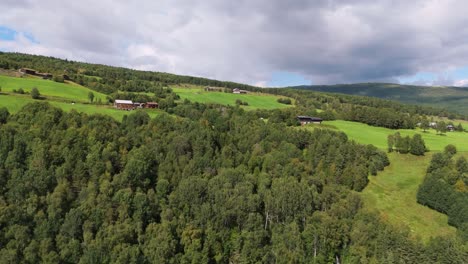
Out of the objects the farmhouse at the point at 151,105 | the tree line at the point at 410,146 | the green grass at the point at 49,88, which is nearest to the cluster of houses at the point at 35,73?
the green grass at the point at 49,88

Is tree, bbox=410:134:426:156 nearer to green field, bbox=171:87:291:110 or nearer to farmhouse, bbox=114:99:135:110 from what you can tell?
green field, bbox=171:87:291:110

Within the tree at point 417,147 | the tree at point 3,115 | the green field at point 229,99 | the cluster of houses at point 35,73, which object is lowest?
the tree at point 417,147

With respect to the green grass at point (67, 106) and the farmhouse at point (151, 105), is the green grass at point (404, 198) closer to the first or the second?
the green grass at point (67, 106)

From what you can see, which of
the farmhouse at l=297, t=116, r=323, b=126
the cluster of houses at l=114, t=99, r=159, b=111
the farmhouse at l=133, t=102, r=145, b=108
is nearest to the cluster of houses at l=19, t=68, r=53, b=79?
the cluster of houses at l=114, t=99, r=159, b=111

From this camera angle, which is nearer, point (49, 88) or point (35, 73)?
point (49, 88)

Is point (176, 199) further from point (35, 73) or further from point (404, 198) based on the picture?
point (35, 73)

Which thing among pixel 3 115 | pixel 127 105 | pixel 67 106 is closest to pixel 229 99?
pixel 127 105
